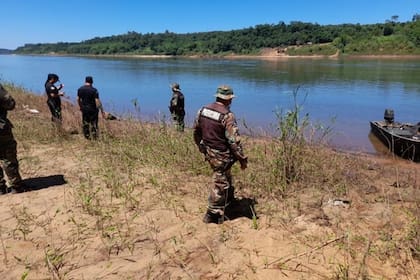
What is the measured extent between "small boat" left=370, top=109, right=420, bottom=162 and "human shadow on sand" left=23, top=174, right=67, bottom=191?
695cm

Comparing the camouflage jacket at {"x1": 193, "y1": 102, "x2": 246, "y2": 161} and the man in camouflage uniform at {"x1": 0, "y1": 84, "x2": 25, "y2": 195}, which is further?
the man in camouflage uniform at {"x1": 0, "y1": 84, "x2": 25, "y2": 195}

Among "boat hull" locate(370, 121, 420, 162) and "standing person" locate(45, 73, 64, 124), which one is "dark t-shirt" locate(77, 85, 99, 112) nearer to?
"standing person" locate(45, 73, 64, 124)

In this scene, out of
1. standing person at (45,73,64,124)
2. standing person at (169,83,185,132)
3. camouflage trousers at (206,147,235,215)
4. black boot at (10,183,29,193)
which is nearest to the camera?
camouflage trousers at (206,147,235,215)

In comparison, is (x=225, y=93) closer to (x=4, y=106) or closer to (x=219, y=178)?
(x=219, y=178)

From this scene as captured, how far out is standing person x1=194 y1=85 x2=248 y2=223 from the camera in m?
3.68

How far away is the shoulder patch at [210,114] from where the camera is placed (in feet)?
12.1

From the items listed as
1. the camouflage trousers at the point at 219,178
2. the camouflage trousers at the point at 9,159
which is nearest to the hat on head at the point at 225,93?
the camouflage trousers at the point at 219,178

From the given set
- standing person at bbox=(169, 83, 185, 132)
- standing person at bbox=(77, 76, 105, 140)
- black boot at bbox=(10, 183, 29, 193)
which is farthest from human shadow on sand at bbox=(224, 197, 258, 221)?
standing person at bbox=(169, 83, 185, 132)

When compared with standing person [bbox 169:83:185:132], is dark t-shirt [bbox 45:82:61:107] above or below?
above

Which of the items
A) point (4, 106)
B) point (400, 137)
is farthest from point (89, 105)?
point (400, 137)

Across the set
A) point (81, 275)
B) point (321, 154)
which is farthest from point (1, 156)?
point (321, 154)

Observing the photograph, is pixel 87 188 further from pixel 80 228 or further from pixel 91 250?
pixel 91 250

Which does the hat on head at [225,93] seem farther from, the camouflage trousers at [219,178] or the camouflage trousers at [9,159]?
the camouflage trousers at [9,159]

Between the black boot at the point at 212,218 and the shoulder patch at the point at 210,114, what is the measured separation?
3.38ft
